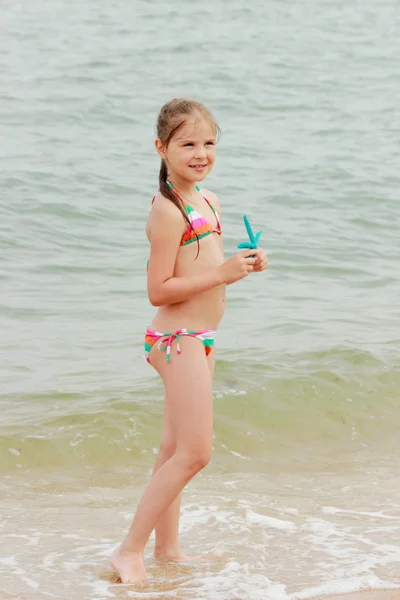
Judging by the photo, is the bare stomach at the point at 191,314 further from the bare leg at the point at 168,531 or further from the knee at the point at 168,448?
the knee at the point at 168,448

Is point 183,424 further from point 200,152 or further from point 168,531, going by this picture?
point 200,152

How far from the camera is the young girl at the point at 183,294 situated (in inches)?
156

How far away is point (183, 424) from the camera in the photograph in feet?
13.1

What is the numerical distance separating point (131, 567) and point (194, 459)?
0.56 metres

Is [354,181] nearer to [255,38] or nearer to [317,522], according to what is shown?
[255,38]

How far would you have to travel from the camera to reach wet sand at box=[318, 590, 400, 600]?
3975mm

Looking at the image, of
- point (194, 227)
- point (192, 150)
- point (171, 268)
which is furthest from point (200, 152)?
point (171, 268)

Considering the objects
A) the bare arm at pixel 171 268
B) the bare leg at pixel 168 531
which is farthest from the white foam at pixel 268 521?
the bare arm at pixel 171 268

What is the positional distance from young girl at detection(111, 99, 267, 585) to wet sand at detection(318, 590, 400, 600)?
0.74 m

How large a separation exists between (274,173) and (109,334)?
6.62 meters

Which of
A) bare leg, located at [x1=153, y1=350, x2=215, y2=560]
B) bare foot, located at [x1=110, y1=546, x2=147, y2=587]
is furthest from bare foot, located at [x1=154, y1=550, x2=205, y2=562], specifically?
bare foot, located at [x1=110, y1=546, x2=147, y2=587]

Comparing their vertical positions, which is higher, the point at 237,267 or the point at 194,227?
the point at 194,227

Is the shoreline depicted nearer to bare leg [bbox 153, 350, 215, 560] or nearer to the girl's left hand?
bare leg [bbox 153, 350, 215, 560]

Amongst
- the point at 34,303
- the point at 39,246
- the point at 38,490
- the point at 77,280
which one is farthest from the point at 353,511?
the point at 39,246
